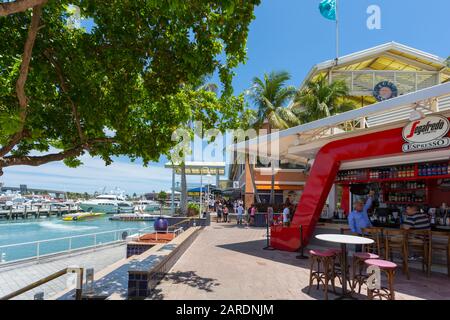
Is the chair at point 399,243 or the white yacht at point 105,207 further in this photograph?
the white yacht at point 105,207

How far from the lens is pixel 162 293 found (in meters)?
5.80

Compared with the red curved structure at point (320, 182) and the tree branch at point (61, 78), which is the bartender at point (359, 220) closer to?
the red curved structure at point (320, 182)

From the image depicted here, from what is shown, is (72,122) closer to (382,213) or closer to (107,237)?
(382,213)

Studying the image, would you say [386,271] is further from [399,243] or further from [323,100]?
[323,100]

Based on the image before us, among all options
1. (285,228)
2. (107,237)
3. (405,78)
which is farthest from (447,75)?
(107,237)

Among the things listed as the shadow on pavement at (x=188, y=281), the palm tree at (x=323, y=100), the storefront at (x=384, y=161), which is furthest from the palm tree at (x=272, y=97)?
the shadow on pavement at (x=188, y=281)

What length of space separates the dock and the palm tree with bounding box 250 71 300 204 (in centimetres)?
4271

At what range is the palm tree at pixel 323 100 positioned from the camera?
22.4 m

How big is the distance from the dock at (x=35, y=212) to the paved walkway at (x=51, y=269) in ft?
134

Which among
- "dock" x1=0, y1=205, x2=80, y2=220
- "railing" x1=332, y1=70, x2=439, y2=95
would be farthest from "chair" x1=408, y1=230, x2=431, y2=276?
"dock" x1=0, y1=205, x2=80, y2=220

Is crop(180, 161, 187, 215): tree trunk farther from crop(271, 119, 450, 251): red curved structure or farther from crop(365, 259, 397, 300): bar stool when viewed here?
crop(365, 259, 397, 300): bar stool

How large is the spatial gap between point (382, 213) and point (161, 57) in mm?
9708

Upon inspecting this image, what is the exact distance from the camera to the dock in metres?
48.5

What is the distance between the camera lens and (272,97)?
83.0 feet
